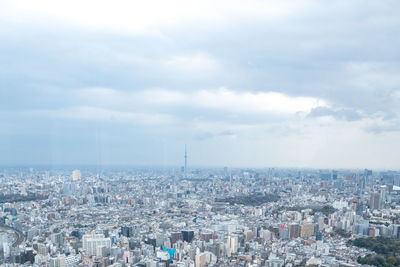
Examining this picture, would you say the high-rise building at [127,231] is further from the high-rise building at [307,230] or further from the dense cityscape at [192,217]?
the high-rise building at [307,230]

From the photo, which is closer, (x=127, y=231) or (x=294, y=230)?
(x=127, y=231)

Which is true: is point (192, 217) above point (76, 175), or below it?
below

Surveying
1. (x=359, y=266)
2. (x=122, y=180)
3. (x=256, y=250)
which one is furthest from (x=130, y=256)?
(x=122, y=180)

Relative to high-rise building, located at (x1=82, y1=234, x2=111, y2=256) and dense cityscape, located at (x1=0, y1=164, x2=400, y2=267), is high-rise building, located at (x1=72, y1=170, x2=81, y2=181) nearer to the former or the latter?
dense cityscape, located at (x1=0, y1=164, x2=400, y2=267)

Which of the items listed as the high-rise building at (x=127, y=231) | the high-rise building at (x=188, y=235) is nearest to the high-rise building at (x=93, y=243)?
the high-rise building at (x=127, y=231)

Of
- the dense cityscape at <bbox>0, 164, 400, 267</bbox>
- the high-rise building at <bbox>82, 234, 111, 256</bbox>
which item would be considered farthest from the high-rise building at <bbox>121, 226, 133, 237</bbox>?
the high-rise building at <bbox>82, 234, 111, 256</bbox>

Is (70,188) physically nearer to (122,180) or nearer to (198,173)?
(122,180)

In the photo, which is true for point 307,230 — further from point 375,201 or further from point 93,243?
point 93,243

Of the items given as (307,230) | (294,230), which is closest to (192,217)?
(294,230)

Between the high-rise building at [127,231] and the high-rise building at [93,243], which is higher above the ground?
the high-rise building at [93,243]
